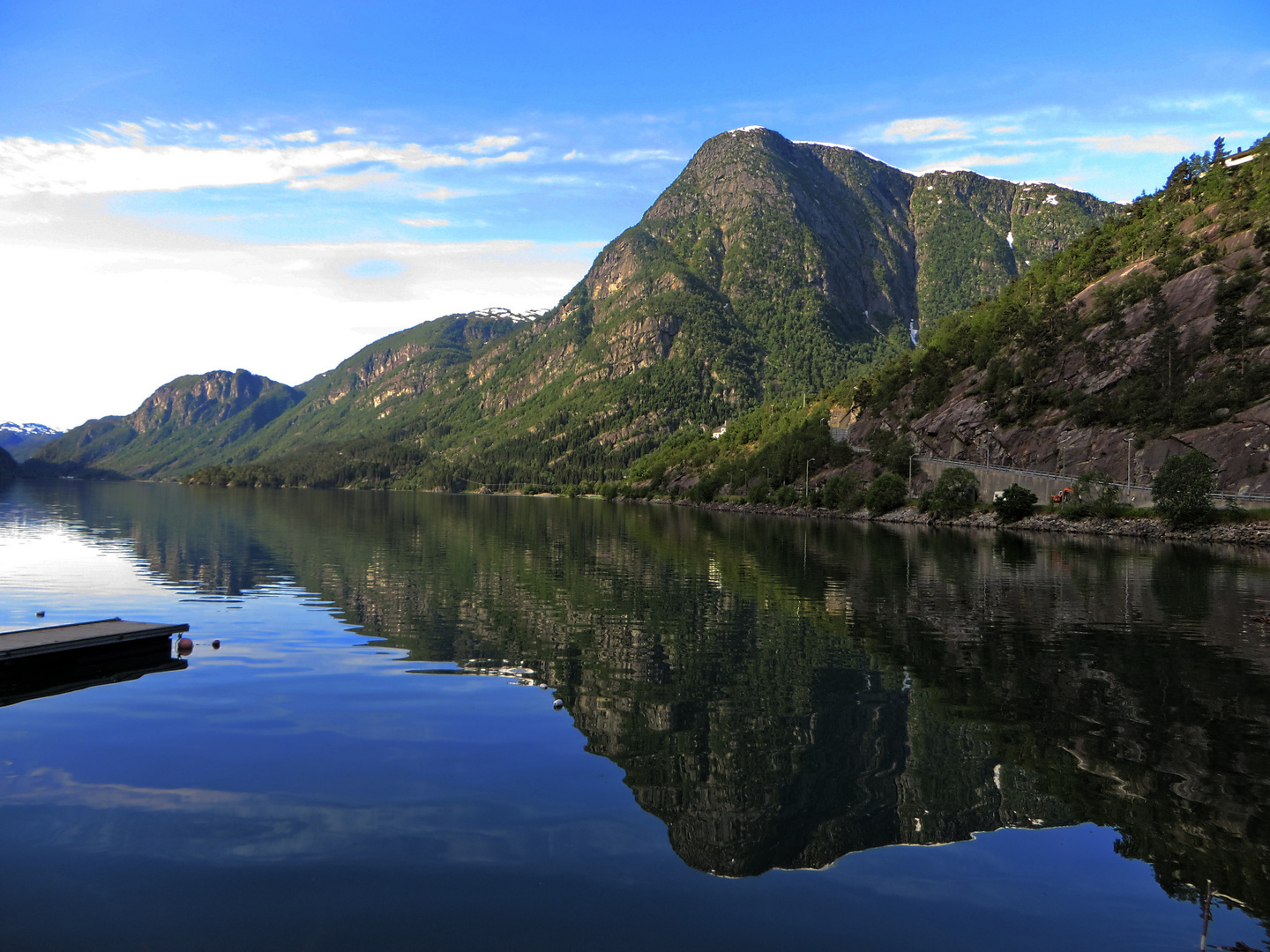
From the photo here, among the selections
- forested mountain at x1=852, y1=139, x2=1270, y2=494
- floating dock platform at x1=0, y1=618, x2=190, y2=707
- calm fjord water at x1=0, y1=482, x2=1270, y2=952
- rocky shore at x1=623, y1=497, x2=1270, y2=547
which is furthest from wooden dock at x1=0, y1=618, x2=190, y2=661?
forested mountain at x1=852, y1=139, x2=1270, y2=494

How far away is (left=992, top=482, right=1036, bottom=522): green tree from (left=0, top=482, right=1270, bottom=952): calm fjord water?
8832 centimetres

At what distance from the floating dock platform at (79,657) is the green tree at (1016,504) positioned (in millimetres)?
119676

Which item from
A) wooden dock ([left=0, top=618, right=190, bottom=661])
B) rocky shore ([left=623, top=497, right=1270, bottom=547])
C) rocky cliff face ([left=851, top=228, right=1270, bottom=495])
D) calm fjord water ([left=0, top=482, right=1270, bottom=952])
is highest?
rocky cliff face ([left=851, top=228, right=1270, bottom=495])

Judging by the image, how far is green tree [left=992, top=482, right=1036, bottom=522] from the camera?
397 feet

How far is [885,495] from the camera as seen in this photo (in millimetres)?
146000

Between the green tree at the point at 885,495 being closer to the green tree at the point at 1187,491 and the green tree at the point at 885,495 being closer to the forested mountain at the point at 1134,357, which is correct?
the forested mountain at the point at 1134,357

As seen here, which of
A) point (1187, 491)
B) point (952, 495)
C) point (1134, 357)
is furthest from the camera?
point (1134, 357)

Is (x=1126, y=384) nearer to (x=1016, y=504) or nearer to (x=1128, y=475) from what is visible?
(x=1128, y=475)

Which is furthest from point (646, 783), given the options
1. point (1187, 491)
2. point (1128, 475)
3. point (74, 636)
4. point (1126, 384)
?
point (1126, 384)

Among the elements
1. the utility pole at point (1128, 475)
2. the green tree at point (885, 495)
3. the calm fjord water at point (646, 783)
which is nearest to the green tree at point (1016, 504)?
the utility pole at point (1128, 475)

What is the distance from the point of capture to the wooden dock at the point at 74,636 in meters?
24.2

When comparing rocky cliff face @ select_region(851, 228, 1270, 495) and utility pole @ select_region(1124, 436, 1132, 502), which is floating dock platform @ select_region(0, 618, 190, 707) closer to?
rocky cliff face @ select_region(851, 228, 1270, 495)

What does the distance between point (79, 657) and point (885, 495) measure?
450 feet

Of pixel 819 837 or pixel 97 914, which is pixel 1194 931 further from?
pixel 97 914
